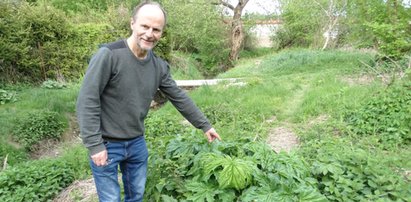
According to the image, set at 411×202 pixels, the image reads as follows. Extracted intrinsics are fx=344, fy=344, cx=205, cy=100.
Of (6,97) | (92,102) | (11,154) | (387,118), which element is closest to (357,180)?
(92,102)

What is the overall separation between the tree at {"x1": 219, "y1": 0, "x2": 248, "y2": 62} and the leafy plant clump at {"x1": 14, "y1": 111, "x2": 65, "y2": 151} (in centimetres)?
1296

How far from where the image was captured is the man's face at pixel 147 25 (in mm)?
2260

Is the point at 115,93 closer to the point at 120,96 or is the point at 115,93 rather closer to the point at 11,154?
the point at 120,96

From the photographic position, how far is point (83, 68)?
11570 millimetres

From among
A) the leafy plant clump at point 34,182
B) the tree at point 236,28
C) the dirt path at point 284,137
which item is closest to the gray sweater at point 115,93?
the leafy plant clump at point 34,182

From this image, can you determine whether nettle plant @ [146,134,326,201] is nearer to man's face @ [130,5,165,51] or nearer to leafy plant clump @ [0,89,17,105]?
man's face @ [130,5,165,51]

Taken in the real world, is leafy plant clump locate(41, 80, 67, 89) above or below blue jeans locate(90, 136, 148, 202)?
below

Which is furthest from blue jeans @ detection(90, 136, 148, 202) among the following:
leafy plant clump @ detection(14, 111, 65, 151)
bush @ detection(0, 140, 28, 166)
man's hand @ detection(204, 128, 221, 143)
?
leafy plant clump @ detection(14, 111, 65, 151)

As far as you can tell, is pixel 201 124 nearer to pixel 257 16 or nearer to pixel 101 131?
pixel 101 131

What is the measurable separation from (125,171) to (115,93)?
0.72m

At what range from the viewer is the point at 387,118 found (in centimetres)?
535

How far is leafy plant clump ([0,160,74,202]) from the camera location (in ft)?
12.5

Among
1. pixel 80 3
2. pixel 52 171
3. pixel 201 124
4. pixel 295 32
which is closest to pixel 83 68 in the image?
pixel 52 171

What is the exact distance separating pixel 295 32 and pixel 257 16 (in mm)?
2981
